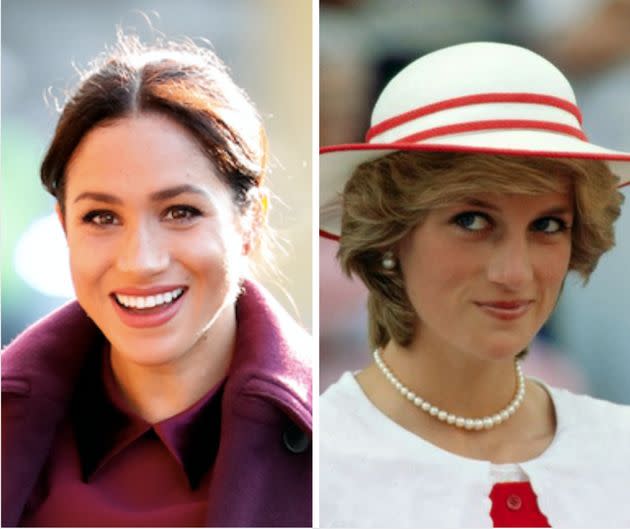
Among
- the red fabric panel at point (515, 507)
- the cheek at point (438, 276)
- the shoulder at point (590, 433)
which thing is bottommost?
the red fabric panel at point (515, 507)

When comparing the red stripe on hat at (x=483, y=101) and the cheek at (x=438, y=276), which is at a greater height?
the red stripe on hat at (x=483, y=101)

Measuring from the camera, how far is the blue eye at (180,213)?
139cm

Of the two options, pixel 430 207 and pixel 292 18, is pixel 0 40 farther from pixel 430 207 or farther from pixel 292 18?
pixel 430 207

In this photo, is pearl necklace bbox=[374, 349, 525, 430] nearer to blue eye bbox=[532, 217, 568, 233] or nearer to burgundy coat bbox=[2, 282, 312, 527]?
burgundy coat bbox=[2, 282, 312, 527]

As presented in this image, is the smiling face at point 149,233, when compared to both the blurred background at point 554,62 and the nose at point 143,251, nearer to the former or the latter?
the nose at point 143,251

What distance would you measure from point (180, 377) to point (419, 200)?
1.47ft

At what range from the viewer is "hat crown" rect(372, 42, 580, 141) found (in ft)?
4.59

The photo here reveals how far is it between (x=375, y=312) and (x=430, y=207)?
0.21 meters

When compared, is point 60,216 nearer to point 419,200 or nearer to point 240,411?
point 240,411

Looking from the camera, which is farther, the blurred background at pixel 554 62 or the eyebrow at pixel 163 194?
the blurred background at pixel 554 62

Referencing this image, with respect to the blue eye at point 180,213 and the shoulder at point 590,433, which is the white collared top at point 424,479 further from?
the blue eye at point 180,213

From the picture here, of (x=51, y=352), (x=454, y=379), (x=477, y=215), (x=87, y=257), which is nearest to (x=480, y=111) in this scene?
(x=477, y=215)

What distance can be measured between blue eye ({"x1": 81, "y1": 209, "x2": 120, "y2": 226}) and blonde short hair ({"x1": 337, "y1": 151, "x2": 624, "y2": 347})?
1.18 feet

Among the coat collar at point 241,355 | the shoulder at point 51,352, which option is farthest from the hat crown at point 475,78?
the shoulder at point 51,352
